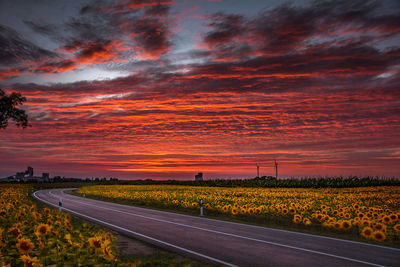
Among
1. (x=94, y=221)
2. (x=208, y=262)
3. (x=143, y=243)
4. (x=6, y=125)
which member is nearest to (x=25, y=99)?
(x=6, y=125)

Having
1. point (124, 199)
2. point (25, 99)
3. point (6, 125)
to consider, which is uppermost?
point (25, 99)

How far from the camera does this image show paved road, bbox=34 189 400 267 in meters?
9.03

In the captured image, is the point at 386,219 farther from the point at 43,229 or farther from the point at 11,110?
the point at 11,110

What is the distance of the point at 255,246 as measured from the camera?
10.8 meters

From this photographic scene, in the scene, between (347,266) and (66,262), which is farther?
(347,266)

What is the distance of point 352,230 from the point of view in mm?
14312

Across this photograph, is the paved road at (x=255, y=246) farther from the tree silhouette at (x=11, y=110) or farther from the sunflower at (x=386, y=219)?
the tree silhouette at (x=11, y=110)

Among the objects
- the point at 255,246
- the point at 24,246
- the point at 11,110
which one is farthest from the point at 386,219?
the point at 11,110

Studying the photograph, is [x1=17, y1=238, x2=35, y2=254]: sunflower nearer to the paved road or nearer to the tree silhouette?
the paved road

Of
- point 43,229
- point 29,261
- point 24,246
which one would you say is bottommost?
point 29,261

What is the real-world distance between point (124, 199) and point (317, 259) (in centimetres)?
2719

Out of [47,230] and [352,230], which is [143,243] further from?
[352,230]

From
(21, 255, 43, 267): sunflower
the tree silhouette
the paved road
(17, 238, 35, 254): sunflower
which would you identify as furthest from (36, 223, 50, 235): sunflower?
the tree silhouette

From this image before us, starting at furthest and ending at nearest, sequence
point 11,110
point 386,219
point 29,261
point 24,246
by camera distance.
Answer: point 11,110 → point 386,219 → point 24,246 → point 29,261
